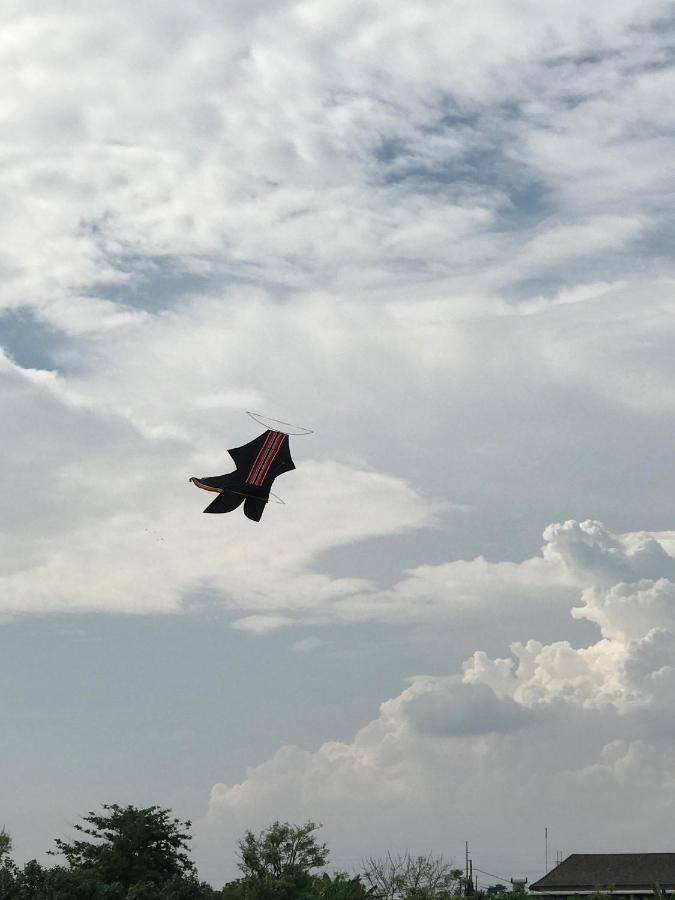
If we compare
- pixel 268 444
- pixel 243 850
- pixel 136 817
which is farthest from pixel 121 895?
pixel 243 850

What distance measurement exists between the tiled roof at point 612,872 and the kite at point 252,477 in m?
70.4

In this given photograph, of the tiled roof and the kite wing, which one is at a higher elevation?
the kite wing

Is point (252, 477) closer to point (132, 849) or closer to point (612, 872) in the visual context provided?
point (132, 849)

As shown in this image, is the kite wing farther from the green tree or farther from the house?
the house

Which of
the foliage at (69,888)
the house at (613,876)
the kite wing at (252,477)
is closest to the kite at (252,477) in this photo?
the kite wing at (252,477)

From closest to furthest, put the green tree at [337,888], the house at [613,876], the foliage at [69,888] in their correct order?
the foliage at [69,888] → the green tree at [337,888] → the house at [613,876]

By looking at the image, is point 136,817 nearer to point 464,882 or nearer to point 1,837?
point 1,837

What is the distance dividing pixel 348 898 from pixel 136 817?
51.5 feet

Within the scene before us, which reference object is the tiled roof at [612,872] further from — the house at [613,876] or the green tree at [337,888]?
the green tree at [337,888]

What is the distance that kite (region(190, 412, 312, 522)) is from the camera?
160 ft

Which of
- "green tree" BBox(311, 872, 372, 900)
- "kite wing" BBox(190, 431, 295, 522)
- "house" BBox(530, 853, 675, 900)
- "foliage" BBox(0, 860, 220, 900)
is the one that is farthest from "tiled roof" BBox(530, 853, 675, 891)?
"kite wing" BBox(190, 431, 295, 522)

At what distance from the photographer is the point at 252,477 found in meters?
49.0

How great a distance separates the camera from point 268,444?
161 feet

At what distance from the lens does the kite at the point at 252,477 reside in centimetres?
4875
